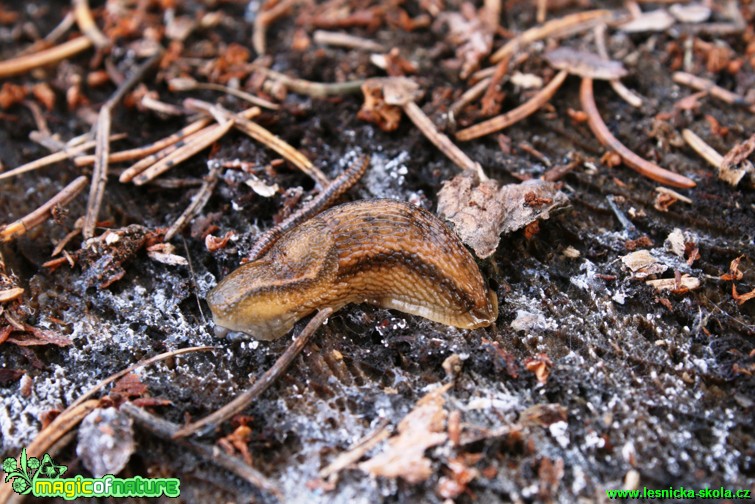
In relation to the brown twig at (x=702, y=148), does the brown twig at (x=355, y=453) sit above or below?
below

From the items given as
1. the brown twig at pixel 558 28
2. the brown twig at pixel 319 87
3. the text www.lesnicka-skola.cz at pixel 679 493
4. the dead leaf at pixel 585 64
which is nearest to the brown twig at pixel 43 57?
the brown twig at pixel 319 87

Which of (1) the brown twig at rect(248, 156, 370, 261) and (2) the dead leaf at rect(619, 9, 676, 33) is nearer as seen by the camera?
(1) the brown twig at rect(248, 156, 370, 261)

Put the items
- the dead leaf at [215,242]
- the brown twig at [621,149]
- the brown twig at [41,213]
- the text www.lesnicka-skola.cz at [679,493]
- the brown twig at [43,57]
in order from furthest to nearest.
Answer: the brown twig at [43,57] → the brown twig at [621,149] → the brown twig at [41,213] → the dead leaf at [215,242] → the text www.lesnicka-skola.cz at [679,493]

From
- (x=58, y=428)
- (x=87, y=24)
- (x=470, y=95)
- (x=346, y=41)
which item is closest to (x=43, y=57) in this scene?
(x=87, y=24)

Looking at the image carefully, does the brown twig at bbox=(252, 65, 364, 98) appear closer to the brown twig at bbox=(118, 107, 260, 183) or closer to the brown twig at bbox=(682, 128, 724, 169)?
the brown twig at bbox=(118, 107, 260, 183)

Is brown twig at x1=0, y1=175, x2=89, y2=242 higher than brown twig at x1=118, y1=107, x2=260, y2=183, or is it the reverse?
brown twig at x1=118, y1=107, x2=260, y2=183

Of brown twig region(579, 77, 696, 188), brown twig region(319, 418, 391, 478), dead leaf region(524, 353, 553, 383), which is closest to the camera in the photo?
brown twig region(319, 418, 391, 478)

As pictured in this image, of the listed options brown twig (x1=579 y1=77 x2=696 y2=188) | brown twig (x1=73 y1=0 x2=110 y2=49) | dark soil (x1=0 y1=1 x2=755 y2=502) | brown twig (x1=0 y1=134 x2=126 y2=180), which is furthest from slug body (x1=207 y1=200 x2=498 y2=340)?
brown twig (x1=73 y1=0 x2=110 y2=49)

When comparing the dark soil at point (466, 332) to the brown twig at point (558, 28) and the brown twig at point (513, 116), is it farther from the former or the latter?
the brown twig at point (558, 28)
